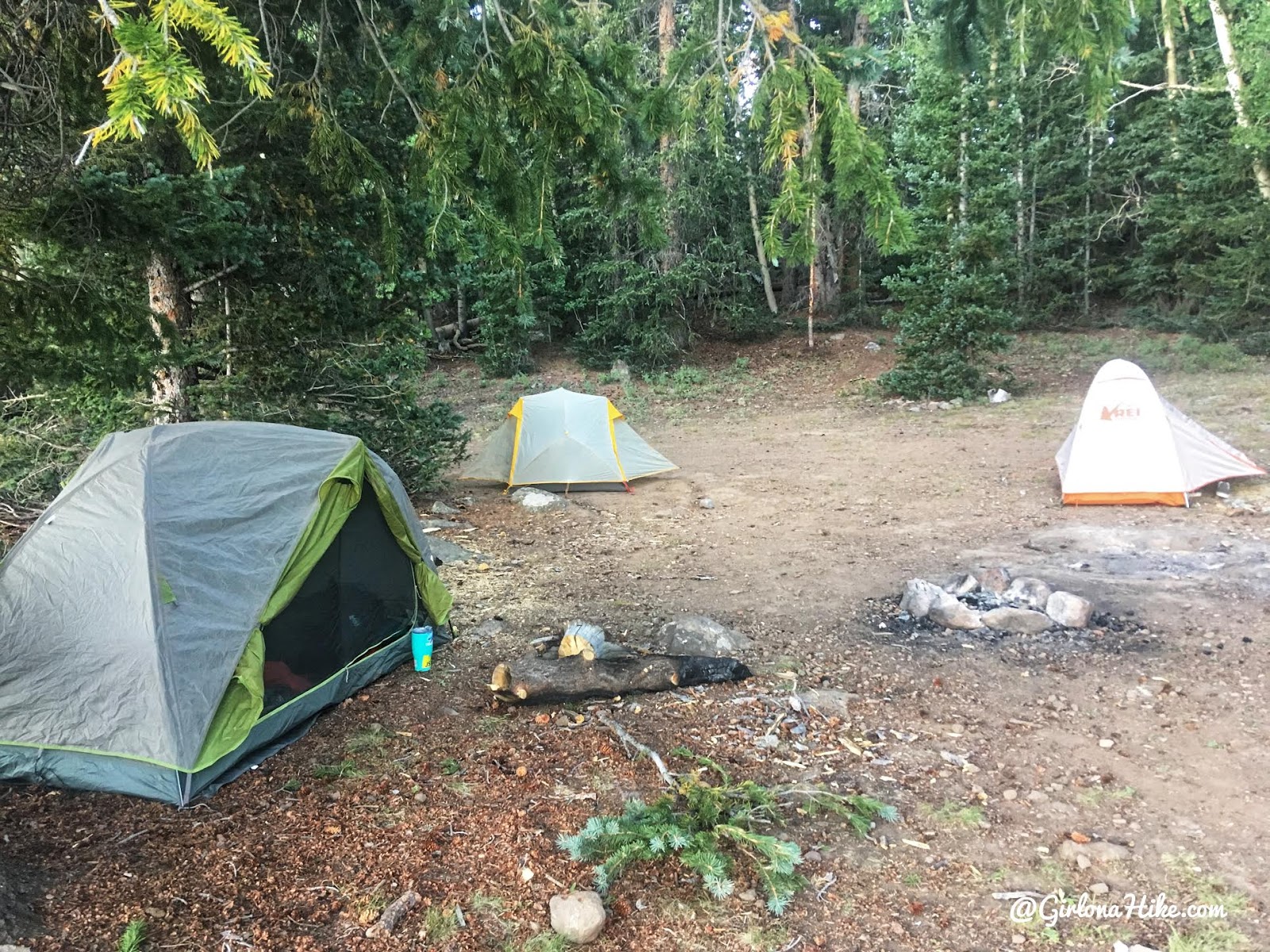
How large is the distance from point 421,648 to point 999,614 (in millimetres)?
3783

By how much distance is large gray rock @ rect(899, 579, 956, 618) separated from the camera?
546 centimetres

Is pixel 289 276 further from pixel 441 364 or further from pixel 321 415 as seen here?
pixel 441 364

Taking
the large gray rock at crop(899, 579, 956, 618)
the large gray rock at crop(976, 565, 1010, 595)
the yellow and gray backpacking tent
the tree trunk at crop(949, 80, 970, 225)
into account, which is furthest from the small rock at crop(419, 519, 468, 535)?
the tree trunk at crop(949, 80, 970, 225)

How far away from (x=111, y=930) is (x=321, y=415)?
4.95 metres

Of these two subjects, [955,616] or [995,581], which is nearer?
[955,616]

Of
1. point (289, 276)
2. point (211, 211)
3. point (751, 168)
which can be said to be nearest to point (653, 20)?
point (751, 168)

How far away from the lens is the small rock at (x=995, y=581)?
5641 mm

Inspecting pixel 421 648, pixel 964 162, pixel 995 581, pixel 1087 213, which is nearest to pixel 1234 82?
pixel 1087 213

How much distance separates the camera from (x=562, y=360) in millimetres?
20734

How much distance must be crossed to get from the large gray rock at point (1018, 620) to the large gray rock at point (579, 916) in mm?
3599

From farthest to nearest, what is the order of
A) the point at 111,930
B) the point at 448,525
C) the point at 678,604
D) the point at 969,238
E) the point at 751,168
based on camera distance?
the point at 751,168
the point at 969,238
the point at 448,525
the point at 678,604
the point at 111,930

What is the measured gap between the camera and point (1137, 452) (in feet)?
25.4

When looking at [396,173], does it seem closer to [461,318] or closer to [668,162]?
[668,162]


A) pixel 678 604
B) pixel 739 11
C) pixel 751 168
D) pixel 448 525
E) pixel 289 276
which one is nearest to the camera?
pixel 739 11
